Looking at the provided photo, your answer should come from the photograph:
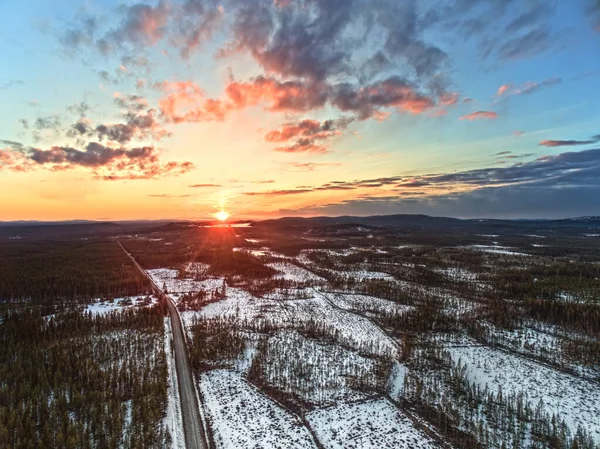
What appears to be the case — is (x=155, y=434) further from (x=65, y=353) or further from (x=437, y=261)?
(x=437, y=261)

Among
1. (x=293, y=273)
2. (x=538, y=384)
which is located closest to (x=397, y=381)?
(x=538, y=384)

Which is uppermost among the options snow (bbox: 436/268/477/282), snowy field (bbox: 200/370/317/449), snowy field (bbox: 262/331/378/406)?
snowy field (bbox: 200/370/317/449)

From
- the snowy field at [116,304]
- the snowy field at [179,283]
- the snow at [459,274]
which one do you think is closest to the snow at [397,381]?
the snowy field at [116,304]

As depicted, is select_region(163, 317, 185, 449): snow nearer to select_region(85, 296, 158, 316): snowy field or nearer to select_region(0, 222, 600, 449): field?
select_region(0, 222, 600, 449): field

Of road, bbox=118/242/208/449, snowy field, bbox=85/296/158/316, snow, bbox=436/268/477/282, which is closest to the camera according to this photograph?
road, bbox=118/242/208/449

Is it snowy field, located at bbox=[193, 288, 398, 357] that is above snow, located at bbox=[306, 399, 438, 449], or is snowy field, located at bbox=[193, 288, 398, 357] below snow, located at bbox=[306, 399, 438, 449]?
below

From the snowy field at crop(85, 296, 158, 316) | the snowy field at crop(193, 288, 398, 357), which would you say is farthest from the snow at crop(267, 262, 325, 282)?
the snowy field at crop(85, 296, 158, 316)

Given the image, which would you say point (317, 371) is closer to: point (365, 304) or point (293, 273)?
point (365, 304)
